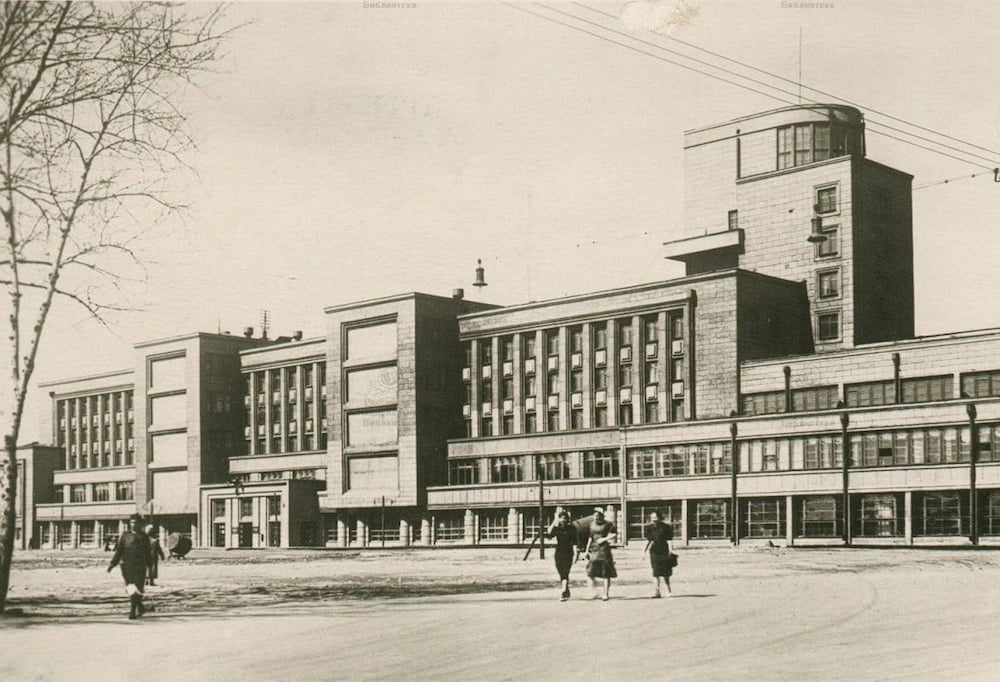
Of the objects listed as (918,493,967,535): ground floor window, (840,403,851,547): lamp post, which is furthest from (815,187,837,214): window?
(918,493,967,535): ground floor window

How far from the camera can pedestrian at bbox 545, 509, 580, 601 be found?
84.7ft

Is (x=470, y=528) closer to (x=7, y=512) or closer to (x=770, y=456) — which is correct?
(x=770, y=456)

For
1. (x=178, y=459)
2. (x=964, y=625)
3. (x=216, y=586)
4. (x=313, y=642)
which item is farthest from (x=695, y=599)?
(x=178, y=459)

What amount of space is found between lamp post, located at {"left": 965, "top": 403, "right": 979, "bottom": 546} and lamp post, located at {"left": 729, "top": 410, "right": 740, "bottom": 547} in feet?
39.2

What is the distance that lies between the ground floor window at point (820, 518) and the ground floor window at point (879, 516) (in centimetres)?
147

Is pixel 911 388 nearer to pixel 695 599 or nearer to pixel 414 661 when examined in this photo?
pixel 695 599

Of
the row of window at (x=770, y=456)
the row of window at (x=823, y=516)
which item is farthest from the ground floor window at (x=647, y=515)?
the row of window at (x=770, y=456)

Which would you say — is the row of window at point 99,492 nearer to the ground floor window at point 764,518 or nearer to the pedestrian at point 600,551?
the ground floor window at point 764,518

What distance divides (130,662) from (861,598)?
15.1m

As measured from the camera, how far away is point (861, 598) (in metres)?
25.8

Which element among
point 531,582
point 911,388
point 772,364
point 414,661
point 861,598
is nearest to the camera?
point 414,661

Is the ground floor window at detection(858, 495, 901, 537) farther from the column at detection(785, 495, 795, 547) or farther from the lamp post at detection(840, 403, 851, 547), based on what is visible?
the column at detection(785, 495, 795, 547)

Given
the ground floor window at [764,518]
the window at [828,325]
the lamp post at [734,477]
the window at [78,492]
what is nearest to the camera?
the lamp post at [734,477]

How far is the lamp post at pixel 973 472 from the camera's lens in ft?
197
